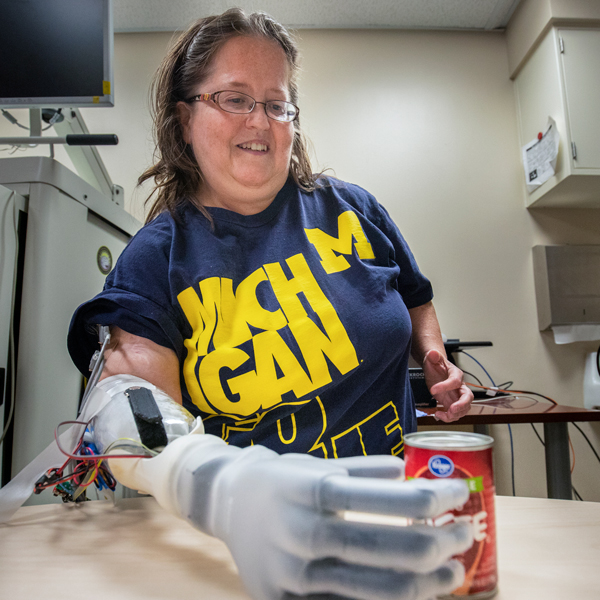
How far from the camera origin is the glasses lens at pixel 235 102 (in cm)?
77

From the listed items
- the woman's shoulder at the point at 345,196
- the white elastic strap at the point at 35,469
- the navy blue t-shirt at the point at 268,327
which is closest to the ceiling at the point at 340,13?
the woman's shoulder at the point at 345,196

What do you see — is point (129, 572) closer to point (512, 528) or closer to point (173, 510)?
point (173, 510)

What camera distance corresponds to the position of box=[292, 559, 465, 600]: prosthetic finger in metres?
0.29

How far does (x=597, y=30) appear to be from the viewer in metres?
1.99

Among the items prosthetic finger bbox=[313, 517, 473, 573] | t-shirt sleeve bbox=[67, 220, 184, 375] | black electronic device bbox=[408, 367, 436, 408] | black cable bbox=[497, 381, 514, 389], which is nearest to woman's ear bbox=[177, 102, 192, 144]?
t-shirt sleeve bbox=[67, 220, 184, 375]

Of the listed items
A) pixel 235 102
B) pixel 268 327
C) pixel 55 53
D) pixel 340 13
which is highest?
pixel 340 13

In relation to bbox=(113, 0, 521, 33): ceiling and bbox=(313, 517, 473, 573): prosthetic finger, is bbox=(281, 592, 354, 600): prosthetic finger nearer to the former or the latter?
bbox=(313, 517, 473, 573): prosthetic finger

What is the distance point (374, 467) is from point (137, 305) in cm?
43

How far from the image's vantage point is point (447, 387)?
803 millimetres

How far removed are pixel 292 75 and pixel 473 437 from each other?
0.80 m

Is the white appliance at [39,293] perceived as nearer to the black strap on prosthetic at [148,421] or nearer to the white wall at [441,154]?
the black strap on prosthetic at [148,421]

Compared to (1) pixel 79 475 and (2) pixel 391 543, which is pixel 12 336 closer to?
(1) pixel 79 475

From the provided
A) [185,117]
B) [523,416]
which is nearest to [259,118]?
[185,117]

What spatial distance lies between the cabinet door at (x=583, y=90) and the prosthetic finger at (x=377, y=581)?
2.05 meters
